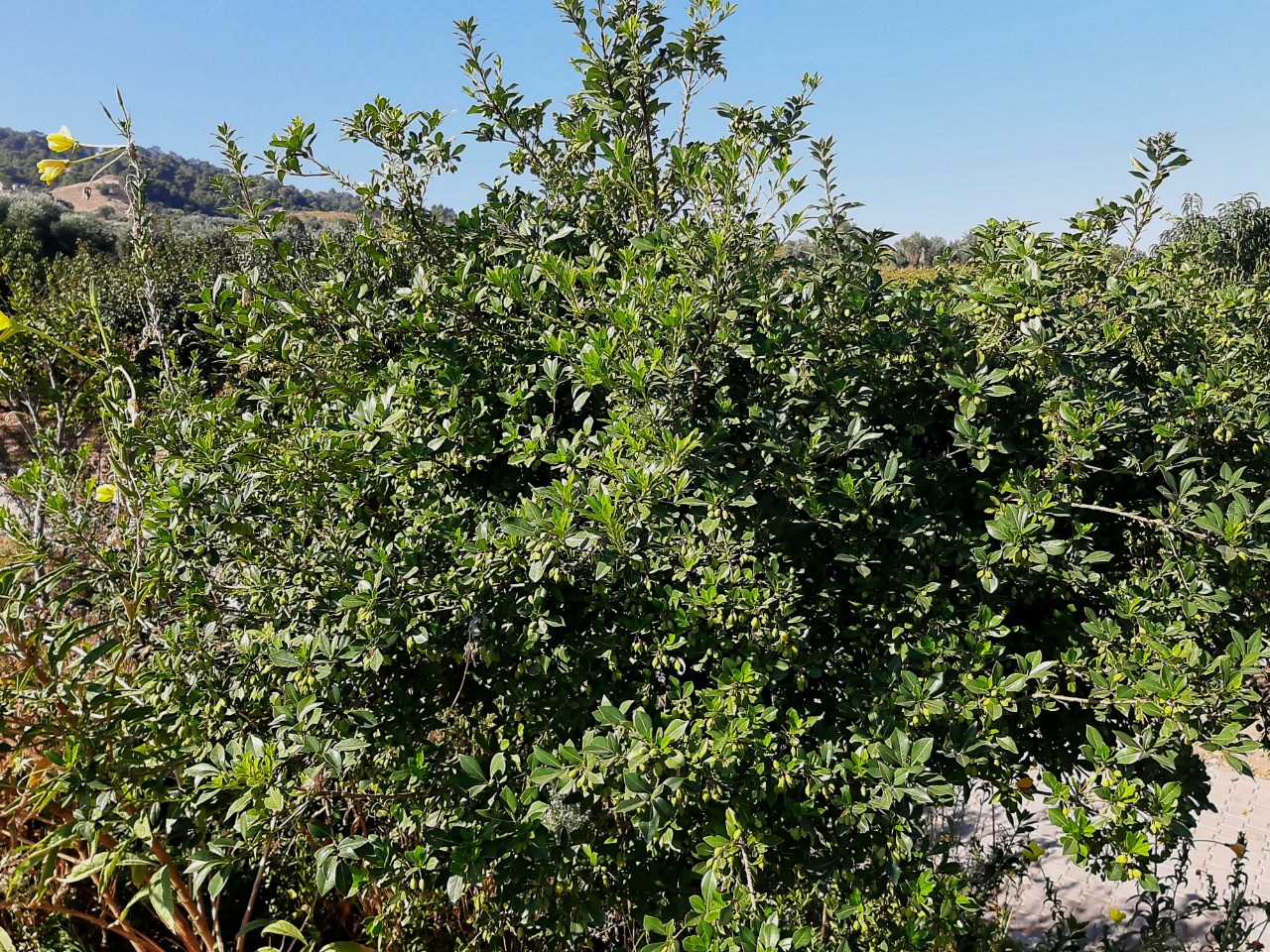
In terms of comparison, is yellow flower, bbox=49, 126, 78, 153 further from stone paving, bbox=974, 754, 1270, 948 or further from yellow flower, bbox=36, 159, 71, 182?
stone paving, bbox=974, 754, 1270, 948

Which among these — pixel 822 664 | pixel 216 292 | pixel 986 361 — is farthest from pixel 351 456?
pixel 986 361

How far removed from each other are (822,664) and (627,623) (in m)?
0.52

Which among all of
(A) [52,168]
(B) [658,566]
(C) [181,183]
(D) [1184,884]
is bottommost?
(D) [1184,884]

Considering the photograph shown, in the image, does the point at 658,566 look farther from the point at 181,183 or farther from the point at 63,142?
the point at 181,183

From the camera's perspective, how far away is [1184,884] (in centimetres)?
403

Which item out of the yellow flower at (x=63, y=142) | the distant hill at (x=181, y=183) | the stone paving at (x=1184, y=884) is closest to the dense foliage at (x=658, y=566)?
the yellow flower at (x=63, y=142)

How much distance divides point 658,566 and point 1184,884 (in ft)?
13.0

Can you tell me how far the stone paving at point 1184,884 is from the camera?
3.88m

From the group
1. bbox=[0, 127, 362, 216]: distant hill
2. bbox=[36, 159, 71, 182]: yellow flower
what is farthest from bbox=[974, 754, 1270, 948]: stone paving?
bbox=[0, 127, 362, 216]: distant hill

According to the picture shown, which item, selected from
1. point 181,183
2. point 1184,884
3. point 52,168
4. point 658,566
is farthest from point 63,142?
point 181,183

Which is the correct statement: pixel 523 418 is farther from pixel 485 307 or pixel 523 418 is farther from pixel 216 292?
pixel 216 292

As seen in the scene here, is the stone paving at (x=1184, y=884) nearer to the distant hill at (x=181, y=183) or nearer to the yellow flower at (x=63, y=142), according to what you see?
the yellow flower at (x=63, y=142)

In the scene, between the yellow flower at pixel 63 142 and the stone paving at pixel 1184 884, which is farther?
the stone paving at pixel 1184 884

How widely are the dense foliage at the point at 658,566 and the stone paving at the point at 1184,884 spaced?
6.94 feet
